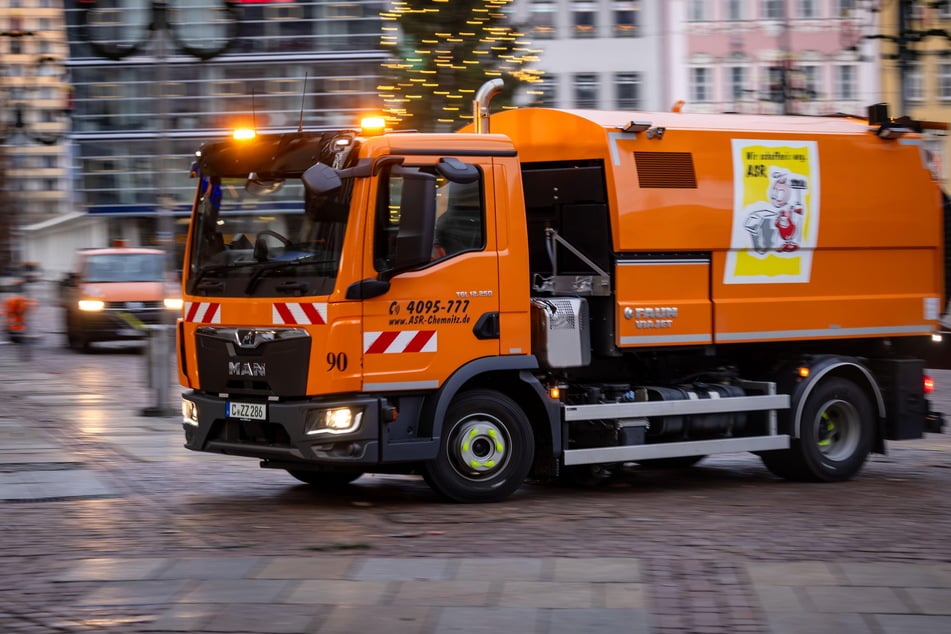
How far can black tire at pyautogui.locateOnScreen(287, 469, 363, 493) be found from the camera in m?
11.8

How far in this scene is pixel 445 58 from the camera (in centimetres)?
2128

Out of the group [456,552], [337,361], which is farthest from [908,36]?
[456,552]

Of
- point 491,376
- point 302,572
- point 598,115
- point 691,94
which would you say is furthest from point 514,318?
point 691,94

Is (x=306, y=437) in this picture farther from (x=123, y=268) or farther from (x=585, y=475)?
(x=123, y=268)

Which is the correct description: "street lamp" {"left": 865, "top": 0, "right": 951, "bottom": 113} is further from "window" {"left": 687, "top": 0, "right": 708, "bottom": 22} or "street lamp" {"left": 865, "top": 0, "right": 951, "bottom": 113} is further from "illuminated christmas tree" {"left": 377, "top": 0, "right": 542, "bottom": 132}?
"window" {"left": 687, "top": 0, "right": 708, "bottom": 22}

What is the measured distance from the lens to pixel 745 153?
11.9 metres

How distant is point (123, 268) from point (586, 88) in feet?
108

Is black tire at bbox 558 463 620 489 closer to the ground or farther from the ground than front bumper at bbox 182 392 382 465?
closer to the ground

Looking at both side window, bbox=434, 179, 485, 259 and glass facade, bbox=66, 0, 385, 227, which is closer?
side window, bbox=434, 179, 485, 259

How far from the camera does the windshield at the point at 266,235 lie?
10172mm

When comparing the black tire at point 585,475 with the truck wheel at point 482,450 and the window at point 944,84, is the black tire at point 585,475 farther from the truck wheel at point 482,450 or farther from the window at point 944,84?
the window at point 944,84

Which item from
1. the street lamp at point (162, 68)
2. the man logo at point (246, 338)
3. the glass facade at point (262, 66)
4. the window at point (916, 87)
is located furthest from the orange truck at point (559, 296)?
the glass facade at point (262, 66)

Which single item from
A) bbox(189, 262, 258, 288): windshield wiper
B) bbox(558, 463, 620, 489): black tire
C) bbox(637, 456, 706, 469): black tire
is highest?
bbox(189, 262, 258, 288): windshield wiper

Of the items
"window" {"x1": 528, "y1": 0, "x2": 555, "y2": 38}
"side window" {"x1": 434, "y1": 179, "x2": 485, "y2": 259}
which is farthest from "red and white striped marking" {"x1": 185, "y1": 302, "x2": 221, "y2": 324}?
"window" {"x1": 528, "y1": 0, "x2": 555, "y2": 38}
